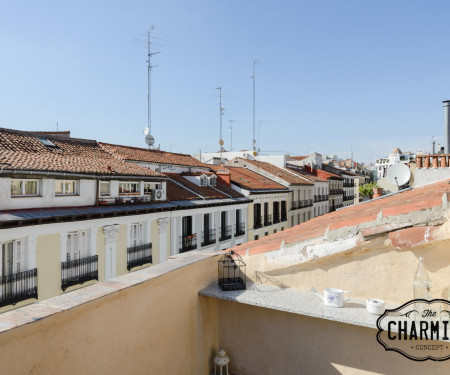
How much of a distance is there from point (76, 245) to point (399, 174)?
491 inches

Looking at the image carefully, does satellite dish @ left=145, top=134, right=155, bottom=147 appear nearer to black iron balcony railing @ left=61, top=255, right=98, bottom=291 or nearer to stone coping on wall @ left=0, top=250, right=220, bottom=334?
black iron balcony railing @ left=61, top=255, right=98, bottom=291

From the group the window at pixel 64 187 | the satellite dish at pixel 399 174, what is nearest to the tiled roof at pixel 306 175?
the satellite dish at pixel 399 174

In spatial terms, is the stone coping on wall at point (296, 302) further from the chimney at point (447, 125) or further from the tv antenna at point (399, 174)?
the chimney at point (447, 125)

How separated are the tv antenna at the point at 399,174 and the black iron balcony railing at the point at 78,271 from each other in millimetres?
12132

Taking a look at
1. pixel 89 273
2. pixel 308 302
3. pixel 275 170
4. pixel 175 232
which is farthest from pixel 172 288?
pixel 275 170

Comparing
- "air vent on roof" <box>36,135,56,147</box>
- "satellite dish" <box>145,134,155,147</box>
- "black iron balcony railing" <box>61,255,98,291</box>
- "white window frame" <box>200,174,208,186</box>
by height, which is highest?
"satellite dish" <box>145,134,155,147</box>

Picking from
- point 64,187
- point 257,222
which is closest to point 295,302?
A: point 64,187

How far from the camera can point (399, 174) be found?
1012 cm

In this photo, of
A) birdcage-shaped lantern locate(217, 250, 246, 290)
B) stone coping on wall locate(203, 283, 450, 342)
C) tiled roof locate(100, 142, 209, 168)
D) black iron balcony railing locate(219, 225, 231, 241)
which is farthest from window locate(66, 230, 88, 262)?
black iron balcony railing locate(219, 225, 231, 241)

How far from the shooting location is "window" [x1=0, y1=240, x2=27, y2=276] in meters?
11.1

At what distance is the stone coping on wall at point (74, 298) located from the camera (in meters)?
2.35

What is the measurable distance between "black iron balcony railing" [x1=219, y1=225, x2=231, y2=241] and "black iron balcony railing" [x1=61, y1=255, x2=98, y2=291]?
37.8ft

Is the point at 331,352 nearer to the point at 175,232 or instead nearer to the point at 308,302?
the point at 308,302

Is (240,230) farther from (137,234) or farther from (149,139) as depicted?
(137,234)
